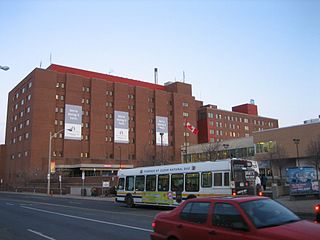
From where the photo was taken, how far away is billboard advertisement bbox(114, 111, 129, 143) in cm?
10669

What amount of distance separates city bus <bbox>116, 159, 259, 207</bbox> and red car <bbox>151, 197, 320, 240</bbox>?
13.4 metres

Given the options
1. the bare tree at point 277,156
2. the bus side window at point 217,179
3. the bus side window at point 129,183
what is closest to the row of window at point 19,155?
the bare tree at point 277,156

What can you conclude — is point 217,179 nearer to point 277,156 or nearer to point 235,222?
point 235,222

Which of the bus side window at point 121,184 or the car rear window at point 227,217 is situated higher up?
the bus side window at point 121,184

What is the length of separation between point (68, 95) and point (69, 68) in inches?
497

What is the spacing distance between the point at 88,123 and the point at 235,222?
323 feet

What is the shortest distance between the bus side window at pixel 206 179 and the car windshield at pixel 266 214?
48.0ft

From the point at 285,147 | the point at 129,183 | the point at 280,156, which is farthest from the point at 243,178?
the point at 285,147

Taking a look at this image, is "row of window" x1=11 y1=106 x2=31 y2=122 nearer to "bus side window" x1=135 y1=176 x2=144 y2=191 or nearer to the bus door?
"bus side window" x1=135 y1=176 x2=144 y2=191

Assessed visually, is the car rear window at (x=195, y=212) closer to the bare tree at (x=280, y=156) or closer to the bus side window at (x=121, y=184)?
the bus side window at (x=121, y=184)

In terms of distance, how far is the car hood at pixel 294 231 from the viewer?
18.4 feet

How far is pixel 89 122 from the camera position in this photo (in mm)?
102625

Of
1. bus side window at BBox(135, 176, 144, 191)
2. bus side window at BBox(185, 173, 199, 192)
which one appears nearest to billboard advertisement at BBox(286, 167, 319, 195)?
bus side window at BBox(185, 173, 199, 192)

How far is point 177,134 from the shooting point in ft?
391
